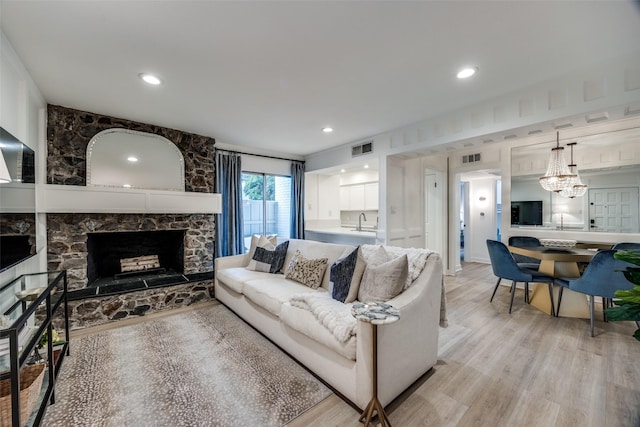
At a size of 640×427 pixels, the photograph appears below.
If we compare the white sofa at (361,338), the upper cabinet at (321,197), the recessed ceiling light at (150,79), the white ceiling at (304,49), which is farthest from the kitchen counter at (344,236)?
the recessed ceiling light at (150,79)

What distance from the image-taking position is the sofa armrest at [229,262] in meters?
3.79

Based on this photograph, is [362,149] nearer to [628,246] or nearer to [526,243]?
[526,243]

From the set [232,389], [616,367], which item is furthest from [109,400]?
[616,367]

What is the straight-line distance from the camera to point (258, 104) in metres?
3.07

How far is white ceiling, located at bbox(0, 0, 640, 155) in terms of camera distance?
5.46 ft

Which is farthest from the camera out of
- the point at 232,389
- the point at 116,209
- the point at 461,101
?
the point at 116,209

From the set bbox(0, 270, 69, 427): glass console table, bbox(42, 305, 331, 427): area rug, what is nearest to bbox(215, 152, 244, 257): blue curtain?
bbox(42, 305, 331, 427): area rug

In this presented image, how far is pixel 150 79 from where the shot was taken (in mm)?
2496

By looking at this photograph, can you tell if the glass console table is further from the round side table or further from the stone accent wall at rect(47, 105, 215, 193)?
A: the round side table

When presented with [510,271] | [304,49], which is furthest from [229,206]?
[510,271]

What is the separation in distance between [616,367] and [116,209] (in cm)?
543

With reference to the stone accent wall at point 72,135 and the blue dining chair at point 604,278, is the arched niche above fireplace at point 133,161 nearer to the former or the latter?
the stone accent wall at point 72,135

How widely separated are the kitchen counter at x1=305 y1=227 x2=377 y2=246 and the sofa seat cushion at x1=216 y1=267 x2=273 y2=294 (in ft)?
6.26

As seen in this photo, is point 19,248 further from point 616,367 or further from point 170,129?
point 616,367
